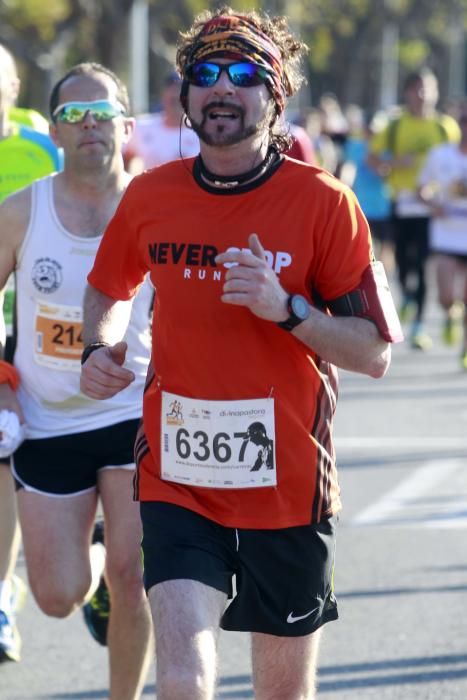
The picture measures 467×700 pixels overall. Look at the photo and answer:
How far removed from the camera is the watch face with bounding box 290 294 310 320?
12.6 ft

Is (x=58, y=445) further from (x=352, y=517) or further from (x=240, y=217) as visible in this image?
(x=352, y=517)

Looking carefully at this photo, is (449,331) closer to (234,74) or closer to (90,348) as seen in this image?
(90,348)

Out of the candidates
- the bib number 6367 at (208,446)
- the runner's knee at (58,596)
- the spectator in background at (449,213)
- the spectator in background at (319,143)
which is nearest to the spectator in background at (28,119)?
the runner's knee at (58,596)

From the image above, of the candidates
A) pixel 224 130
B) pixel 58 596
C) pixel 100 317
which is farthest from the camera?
pixel 58 596

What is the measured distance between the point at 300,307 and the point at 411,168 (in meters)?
11.4

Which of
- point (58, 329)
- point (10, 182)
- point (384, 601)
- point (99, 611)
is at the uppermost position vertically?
point (10, 182)

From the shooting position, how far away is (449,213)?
13539 mm

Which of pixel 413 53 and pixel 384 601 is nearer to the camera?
pixel 384 601

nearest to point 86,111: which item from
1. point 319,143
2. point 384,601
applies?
point 384,601

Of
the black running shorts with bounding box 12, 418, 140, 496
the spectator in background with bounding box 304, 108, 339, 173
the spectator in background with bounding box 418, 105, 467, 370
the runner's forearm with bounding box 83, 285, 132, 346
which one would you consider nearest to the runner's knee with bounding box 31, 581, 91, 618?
the black running shorts with bounding box 12, 418, 140, 496

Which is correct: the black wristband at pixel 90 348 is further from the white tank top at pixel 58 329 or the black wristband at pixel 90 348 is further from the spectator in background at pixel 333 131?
the spectator in background at pixel 333 131

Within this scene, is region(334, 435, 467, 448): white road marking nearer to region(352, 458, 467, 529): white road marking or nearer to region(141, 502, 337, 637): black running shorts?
region(352, 458, 467, 529): white road marking

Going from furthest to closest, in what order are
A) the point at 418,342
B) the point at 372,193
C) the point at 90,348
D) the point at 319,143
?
the point at 319,143
the point at 372,193
the point at 418,342
the point at 90,348

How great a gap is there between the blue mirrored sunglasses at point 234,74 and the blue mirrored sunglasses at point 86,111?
128 centimetres
